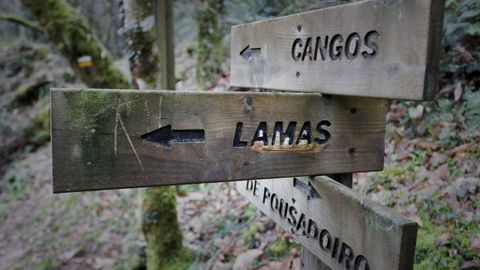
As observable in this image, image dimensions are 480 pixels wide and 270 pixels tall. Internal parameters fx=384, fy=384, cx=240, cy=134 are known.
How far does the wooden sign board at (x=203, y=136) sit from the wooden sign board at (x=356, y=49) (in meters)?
0.17

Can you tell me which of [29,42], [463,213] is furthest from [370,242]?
[29,42]

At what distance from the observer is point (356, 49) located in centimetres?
126

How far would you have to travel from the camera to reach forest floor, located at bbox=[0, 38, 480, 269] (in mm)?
2881

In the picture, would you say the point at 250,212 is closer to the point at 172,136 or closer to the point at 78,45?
the point at 78,45

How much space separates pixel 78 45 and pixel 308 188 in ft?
14.3

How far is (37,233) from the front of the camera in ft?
19.6

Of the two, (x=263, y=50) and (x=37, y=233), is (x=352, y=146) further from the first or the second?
(x=37, y=233)

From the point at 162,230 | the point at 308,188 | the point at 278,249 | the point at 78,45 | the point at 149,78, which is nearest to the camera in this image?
the point at 308,188

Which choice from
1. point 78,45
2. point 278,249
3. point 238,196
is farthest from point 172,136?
point 78,45

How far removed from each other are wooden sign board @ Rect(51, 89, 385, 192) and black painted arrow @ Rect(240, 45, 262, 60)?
565 millimetres

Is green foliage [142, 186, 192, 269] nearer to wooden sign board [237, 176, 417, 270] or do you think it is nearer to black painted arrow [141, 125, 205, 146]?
wooden sign board [237, 176, 417, 270]

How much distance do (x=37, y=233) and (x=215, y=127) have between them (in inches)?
229

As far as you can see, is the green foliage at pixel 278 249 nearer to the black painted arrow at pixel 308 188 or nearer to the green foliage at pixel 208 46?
the black painted arrow at pixel 308 188

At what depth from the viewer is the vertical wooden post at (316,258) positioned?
65.9 inches
